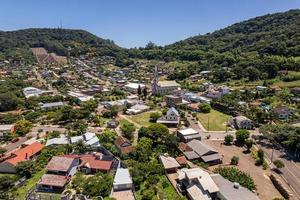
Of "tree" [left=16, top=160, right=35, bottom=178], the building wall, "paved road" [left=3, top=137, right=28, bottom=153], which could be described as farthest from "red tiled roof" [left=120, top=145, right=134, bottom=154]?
"paved road" [left=3, top=137, right=28, bottom=153]

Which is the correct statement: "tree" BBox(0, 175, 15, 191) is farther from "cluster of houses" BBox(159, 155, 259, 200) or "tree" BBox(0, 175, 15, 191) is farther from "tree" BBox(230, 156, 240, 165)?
"tree" BBox(230, 156, 240, 165)

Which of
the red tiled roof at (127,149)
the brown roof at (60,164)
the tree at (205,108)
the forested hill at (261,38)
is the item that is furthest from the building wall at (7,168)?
the forested hill at (261,38)

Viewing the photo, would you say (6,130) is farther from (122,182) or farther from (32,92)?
(32,92)

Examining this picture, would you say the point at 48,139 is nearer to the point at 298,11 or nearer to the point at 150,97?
the point at 150,97

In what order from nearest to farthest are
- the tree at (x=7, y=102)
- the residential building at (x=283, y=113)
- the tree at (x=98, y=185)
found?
1. the tree at (x=98, y=185)
2. the residential building at (x=283, y=113)
3. the tree at (x=7, y=102)

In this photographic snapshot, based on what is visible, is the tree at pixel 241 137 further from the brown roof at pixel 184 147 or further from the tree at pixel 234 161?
the brown roof at pixel 184 147

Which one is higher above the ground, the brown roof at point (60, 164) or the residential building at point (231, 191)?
the brown roof at point (60, 164)

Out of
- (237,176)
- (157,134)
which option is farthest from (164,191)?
(157,134)
